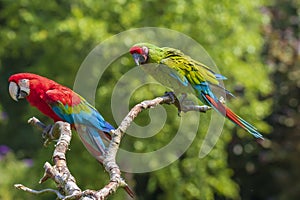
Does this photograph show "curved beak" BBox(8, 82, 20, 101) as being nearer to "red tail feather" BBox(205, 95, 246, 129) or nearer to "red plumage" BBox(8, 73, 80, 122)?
"red plumage" BBox(8, 73, 80, 122)

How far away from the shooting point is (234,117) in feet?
6.55

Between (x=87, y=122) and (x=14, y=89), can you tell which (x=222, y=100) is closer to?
(x=87, y=122)

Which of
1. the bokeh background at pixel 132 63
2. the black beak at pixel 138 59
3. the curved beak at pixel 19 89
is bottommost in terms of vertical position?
the bokeh background at pixel 132 63

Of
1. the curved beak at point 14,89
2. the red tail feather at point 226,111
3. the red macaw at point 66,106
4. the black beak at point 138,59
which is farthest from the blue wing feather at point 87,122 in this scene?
the red tail feather at point 226,111

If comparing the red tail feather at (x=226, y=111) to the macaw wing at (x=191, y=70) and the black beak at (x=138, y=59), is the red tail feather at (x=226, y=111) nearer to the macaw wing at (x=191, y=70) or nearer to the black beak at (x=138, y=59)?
the macaw wing at (x=191, y=70)

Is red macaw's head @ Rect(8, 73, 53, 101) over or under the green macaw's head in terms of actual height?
under

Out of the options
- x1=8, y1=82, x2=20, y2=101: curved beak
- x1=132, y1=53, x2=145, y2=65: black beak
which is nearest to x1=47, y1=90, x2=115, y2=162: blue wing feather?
x1=8, y1=82, x2=20, y2=101: curved beak

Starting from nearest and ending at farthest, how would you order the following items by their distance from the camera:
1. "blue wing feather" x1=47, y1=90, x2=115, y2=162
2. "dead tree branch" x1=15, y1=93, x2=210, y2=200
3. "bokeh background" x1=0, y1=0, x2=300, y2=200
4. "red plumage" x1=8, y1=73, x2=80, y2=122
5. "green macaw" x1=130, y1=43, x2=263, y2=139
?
"dead tree branch" x1=15, y1=93, x2=210, y2=200 → "blue wing feather" x1=47, y1=90, x2=115, y2=162 → "red plumage" x1=8, y1=73, x2=80, y2=122 → "green macaw" x1=130, y1=43, x2=263, y2=139 → "bokeh background" x1=0, y1=0, x2=300, y2=200

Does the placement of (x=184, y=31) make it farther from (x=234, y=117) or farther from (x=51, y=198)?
(x=234, y=117)

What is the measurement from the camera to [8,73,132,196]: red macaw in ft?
6.40

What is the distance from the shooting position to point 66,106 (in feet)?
6.66

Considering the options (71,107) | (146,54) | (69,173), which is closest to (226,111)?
(146,54)

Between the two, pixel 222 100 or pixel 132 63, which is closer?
pixel 222 100

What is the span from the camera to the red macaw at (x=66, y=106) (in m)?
1.95
